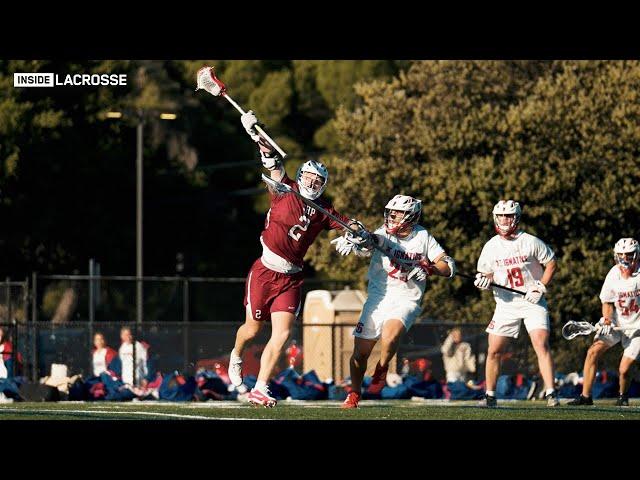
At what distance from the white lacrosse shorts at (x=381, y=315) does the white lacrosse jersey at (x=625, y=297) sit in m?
3.48

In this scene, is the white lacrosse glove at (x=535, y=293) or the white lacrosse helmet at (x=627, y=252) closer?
the white lacrosse glove at (x=535, y=293)

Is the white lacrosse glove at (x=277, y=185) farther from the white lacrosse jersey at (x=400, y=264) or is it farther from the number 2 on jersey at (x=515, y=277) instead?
the number 2 on jersey at (x=515, y=277)

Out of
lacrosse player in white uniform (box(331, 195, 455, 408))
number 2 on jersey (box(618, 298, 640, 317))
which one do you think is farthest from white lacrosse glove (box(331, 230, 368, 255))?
number 2 on jersey (box(618, 298, 640, 317))

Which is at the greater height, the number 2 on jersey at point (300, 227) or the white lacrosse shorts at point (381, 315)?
the number 2 on jersey at point (300, 227)

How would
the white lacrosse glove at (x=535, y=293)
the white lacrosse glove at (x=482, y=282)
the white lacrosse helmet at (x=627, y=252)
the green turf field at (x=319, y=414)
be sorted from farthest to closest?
1. the white lacrosse helmet at (x=627, y=252)
2. the white lacrosse glove at (x=535, y=293)
3. the white lacrosse glove at (x=482, y=282)
4. the green turf field at (x=319, y=414)

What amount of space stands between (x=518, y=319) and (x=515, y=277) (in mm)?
421

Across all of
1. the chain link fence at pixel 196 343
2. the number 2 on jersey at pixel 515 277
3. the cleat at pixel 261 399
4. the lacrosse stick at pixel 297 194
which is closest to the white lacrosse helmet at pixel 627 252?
the number 2 on jersey at pixel 515 277

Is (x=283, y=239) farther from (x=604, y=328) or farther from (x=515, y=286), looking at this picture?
(x=604, y=328)

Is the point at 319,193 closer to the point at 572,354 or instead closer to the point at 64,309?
the point at 572,354

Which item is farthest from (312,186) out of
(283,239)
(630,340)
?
(630,340)

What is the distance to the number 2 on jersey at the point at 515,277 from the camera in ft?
51.5

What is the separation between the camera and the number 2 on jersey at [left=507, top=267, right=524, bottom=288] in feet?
51.5

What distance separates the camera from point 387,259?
576 inches

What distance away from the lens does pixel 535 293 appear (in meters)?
15.4
